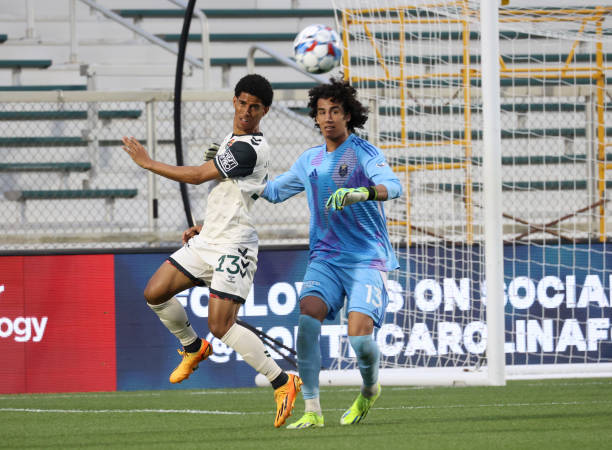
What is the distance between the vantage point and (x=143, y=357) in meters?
9.34

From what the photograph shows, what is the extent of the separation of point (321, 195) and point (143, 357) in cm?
385

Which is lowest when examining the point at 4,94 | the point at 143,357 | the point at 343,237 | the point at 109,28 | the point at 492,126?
the point at 143,357

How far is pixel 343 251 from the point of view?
598 centimetres

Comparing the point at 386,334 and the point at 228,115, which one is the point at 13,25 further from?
the point at 386,334

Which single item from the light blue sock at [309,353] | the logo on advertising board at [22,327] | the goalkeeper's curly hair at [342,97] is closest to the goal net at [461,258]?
the logo on advertising board at [22,327]

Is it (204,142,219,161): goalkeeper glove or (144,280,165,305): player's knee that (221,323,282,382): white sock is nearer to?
(144,280,165,305): player's knee

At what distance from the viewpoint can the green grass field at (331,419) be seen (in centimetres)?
512

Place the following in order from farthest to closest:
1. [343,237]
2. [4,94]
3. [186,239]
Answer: [4,94] < [186,239] < [343,237]

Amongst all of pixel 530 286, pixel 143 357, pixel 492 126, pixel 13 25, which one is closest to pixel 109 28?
pixel 13 25

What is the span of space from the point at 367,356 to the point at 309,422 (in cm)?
48

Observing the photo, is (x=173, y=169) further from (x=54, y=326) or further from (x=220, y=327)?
(x=54, y=326)

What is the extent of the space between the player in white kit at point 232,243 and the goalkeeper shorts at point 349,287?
428 millimetres

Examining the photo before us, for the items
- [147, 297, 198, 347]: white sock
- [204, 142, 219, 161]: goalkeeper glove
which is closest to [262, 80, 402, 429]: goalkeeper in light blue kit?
[204, 142, 219, 161]: goalkeeper glove

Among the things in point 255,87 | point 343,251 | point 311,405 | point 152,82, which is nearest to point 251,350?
point 311,405
